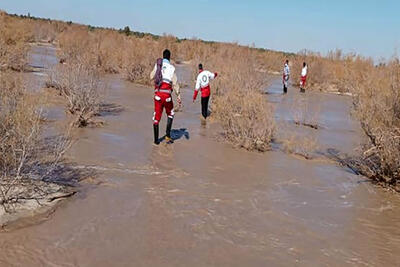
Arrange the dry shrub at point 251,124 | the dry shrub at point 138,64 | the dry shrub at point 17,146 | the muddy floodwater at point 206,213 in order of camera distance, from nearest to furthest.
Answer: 1. the muddy floodwater at point 206,213
2. the dry shrub at point 17,146
3. the dry shrub at point 251,124
4. the dry shrub at point 138,64

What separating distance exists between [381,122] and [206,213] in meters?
4.13

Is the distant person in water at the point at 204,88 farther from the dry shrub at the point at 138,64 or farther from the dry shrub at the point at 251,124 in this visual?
the dry shrub at the point at 138,64

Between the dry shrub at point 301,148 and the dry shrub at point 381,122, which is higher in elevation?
the dry shrub at point 381,122

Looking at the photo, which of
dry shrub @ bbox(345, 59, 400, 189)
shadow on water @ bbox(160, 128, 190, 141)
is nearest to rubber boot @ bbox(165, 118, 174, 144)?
shadow on water @ bbox(160, 128, 190, 141)

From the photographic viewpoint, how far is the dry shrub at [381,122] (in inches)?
316

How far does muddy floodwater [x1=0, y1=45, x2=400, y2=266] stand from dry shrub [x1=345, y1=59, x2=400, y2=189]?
382 millimetres

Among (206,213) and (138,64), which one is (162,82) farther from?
(138,64)

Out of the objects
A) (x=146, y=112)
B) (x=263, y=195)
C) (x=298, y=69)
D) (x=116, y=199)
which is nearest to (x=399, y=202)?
(x=263, y=195)

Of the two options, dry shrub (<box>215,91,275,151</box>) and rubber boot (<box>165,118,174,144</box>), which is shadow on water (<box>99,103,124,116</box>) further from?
dry shrub (<box>215,91,275,151</box>)

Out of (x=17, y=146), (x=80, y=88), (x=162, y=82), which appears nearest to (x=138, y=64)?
(x=80, y=88)

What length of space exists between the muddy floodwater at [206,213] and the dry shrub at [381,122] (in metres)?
0.38

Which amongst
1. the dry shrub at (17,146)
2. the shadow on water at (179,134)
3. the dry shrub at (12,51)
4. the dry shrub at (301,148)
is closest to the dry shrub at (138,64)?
the dry shrub at (12,51)

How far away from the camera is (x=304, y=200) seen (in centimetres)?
719

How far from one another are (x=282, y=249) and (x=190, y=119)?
355 inches
